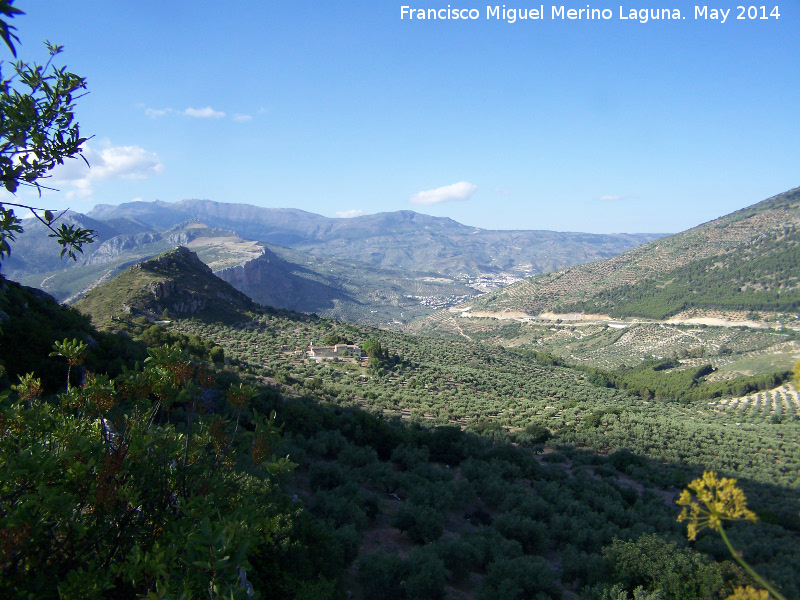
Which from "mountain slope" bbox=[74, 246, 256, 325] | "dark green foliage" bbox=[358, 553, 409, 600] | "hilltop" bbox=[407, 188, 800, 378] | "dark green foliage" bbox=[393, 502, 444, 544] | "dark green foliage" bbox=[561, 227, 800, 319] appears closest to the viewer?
"dark green foliage" bbox=[358, 553, 409, 600]

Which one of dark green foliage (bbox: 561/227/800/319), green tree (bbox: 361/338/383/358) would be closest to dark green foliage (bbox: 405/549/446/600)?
green tree (bbox: 361/338/383/358)

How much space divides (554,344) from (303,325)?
151 ft

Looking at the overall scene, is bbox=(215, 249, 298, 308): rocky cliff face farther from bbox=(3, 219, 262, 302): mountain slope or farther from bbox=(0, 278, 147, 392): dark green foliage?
bbox=(0, 278, 147, 392): dark green foliage

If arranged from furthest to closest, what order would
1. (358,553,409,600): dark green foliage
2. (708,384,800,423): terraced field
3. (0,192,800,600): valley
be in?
1. (708,384,800,423): terraced field
2. (358,553,409,600): dark green foliage
3. (0,192,800,600): valley

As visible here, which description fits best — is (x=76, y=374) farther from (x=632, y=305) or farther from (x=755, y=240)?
(x=755, y=240)

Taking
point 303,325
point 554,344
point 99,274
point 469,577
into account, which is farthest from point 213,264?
point 469,577

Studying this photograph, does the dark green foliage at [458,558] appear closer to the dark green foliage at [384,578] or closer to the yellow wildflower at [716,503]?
the dark green foliage at [384,578]

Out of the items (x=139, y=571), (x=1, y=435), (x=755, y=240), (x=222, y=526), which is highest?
(x=755, y=240)

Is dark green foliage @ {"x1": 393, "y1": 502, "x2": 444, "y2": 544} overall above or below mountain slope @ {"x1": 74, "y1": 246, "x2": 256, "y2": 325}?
below

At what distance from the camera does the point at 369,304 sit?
439 ft

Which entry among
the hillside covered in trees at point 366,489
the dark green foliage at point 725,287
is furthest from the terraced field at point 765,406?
the dark green foliage at point 725,287

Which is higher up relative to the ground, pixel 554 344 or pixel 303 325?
pixel 303 325

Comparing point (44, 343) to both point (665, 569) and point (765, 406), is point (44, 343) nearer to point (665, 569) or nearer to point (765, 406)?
point (665, 569)

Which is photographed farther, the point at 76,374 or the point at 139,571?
the point at 76,374
